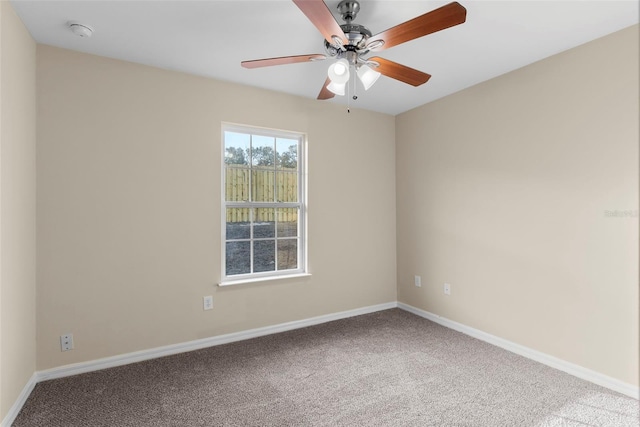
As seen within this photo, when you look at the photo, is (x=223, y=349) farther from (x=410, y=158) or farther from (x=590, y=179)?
(x=590, y=179)

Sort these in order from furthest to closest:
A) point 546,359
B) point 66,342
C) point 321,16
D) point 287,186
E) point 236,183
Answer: point 287,186
point 236,183
point 546,359
point 66,342
point 321,16

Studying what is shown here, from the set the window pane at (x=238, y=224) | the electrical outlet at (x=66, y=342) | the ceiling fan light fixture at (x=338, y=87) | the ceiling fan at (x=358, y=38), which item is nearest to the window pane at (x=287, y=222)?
the window pane at (x=238, y=224)

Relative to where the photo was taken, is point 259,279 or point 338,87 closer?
point 338,87

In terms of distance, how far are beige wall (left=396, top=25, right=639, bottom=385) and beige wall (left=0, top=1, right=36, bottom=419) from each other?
2975 millimetres

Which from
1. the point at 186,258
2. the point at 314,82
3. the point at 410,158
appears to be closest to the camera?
the point at 186,258

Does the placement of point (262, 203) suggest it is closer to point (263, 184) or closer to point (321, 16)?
point (263, 184)

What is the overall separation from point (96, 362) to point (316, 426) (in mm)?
1752

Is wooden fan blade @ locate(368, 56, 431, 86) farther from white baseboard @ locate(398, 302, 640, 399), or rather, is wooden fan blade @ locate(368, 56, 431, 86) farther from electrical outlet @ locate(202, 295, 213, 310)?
electrical outlet @ locate(202, 295, 213, 310)

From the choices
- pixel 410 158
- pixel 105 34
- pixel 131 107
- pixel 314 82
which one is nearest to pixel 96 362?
pixel 131 107

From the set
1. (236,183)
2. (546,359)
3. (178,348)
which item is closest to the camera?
(546,359)

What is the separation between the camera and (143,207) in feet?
9.00

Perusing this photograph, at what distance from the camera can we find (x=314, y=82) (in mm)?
3105

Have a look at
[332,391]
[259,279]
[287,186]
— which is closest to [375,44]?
[287,186]

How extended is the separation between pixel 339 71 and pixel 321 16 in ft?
1.36
